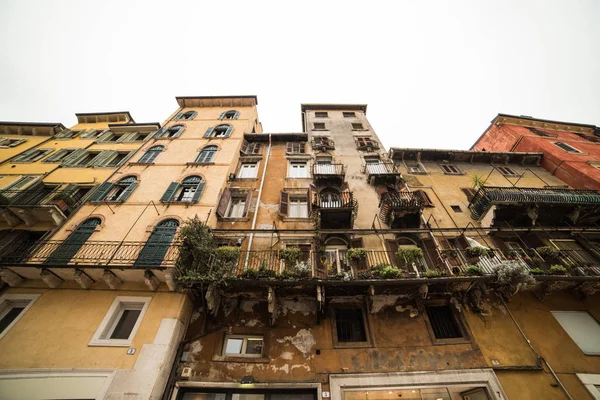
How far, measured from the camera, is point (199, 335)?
8.40 m

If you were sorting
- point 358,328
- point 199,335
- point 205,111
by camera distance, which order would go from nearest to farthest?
1. point 199,335
2. point 358,328
3. point 205,111

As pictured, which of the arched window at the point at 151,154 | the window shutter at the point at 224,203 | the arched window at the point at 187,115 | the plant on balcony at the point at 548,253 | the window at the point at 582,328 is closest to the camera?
the window at the point at 582,328

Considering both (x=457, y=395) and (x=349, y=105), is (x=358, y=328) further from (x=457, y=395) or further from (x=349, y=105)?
(x=349, y=105)

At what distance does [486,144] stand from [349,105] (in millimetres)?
13551

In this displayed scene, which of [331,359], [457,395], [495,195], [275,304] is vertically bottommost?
[457,395]

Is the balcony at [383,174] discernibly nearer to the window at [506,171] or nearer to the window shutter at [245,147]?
the window at [506,171]

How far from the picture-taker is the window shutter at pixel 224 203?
12109 millimetres

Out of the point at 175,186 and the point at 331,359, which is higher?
the point at 175,186

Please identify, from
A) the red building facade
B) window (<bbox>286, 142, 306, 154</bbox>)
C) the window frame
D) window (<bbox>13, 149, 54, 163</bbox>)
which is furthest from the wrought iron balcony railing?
window (<bbox>13, 149, 54, 163</bbox>)

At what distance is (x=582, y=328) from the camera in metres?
8.87

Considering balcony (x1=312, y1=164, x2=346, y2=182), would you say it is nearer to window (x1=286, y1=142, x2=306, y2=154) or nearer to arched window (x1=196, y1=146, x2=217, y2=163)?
window (x1=286, y1=142, x2=306, y2=154)

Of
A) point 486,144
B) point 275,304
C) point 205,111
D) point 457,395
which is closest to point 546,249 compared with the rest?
point 457,395

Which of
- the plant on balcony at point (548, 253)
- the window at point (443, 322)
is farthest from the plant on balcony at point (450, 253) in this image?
the plant on balcony at point (548, 253)

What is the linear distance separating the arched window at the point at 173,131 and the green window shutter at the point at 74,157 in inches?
230
